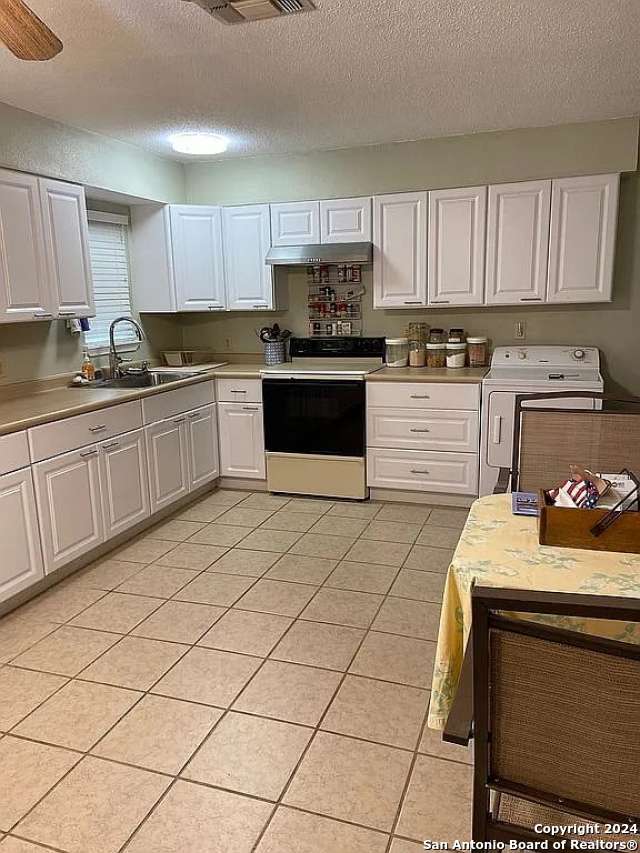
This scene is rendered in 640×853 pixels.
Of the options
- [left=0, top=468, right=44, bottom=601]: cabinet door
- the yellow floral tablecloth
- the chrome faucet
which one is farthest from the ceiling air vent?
the chrome faucet

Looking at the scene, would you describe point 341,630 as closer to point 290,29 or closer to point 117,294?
point 290,29

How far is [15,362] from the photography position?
3693mm

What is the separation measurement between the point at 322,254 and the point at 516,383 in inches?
62.8

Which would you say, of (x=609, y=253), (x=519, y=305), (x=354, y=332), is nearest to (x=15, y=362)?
(x=354, y=332)

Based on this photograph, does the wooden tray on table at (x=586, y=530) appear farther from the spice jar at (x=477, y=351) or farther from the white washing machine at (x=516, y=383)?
the spice jar at (x=477, y=351)

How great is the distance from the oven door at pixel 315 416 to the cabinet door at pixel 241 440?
0.30 feet

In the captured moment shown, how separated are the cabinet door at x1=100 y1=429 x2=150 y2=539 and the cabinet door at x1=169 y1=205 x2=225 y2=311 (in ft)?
4.61

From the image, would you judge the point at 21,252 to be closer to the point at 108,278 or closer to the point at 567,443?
the point at 108,278

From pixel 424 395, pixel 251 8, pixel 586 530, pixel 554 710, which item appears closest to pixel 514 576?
pixel 586 530

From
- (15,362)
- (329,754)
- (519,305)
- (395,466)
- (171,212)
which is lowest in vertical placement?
(329,754)

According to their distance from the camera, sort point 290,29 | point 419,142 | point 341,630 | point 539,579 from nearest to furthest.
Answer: point 539,579 → point 290,29 → point 341,630 → point 419,142

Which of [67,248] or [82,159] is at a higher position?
[82,159]

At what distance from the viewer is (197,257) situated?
473 cm

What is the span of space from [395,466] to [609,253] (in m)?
1.88
